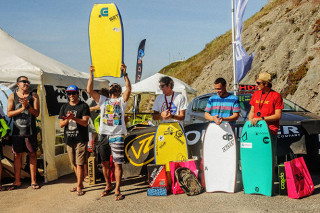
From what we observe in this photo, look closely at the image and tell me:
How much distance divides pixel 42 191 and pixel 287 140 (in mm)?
4651

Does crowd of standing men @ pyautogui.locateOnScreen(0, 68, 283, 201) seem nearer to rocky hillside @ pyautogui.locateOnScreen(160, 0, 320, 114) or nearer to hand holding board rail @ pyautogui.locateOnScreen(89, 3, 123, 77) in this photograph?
hand holding board rail @ pyautogui.locateOnScreen(89, 3, 123, 77)

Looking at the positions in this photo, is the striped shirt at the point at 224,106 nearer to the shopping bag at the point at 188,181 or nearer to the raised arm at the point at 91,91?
the shopping bag at the point at 188,181

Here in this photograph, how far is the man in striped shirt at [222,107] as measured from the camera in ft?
17.7

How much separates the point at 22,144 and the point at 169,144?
9.26 feet

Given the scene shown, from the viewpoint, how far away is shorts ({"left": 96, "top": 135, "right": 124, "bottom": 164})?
5.34 meters

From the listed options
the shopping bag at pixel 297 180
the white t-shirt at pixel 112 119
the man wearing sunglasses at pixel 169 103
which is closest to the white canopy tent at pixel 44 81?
the white t-shirt at pixel 112 119

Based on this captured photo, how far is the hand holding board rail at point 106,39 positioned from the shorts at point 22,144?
6.27 feet

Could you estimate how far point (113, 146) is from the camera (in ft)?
17.6

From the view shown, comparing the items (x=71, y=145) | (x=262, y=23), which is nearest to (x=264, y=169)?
(x=71, y=145)

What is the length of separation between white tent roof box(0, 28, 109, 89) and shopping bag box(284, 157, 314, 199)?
16.4 feet

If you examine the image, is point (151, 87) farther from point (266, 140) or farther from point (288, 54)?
point (266, 140)

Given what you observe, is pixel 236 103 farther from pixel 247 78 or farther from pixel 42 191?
pixel 247 78

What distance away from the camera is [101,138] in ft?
18.2

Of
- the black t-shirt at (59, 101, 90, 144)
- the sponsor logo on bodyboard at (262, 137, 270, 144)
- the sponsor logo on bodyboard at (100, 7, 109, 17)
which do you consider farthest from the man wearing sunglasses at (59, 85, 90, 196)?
the sponsor logo on bodyboard at (262, 137, 270, 144)
